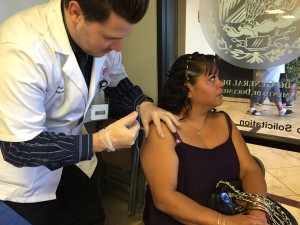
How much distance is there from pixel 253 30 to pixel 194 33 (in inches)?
16.6

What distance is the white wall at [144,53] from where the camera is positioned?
2.17 meters

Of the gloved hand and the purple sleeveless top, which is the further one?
the purple sleeveless top

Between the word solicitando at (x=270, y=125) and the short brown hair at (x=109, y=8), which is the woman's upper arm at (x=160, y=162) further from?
the word solicitando at (x=270, y=125)

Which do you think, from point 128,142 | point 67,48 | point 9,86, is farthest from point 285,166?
point 9,86

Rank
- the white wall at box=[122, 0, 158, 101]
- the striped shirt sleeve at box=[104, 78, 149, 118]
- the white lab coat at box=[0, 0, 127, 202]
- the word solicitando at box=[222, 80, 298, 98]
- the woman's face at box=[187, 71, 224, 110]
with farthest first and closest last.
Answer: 1. the white wall at box=[122, 0, 158, 101]
2. the word solicitando at box=[222, 80, 298, 98]
3. the striped shirt sleeve at box=[104, 78, 149, 118]
4. the woman's face at box=[187, 71, 224, 110]
5. the white lab coat at box=[0, 0, 127, 202]

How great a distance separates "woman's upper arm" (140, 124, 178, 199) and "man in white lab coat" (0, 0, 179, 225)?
0.05 meters

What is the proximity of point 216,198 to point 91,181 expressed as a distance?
2.19 feet

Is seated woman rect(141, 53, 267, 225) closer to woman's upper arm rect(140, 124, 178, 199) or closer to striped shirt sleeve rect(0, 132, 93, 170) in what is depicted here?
woman's upper arm rect(140, 124, 178, 199)

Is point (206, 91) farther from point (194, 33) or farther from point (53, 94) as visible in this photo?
point (194, 33)

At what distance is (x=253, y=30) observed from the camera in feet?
5.94

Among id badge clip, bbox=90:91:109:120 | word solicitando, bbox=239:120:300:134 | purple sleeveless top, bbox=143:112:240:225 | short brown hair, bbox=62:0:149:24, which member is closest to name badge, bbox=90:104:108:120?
id badge clip, bbox=90:91:109:120

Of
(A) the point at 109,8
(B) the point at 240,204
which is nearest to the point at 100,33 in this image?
(A) the point at 109,8

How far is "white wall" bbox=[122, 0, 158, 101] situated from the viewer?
217 centimetres

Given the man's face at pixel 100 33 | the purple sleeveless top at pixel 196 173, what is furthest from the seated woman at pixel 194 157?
the man's face at pixel 100 33
